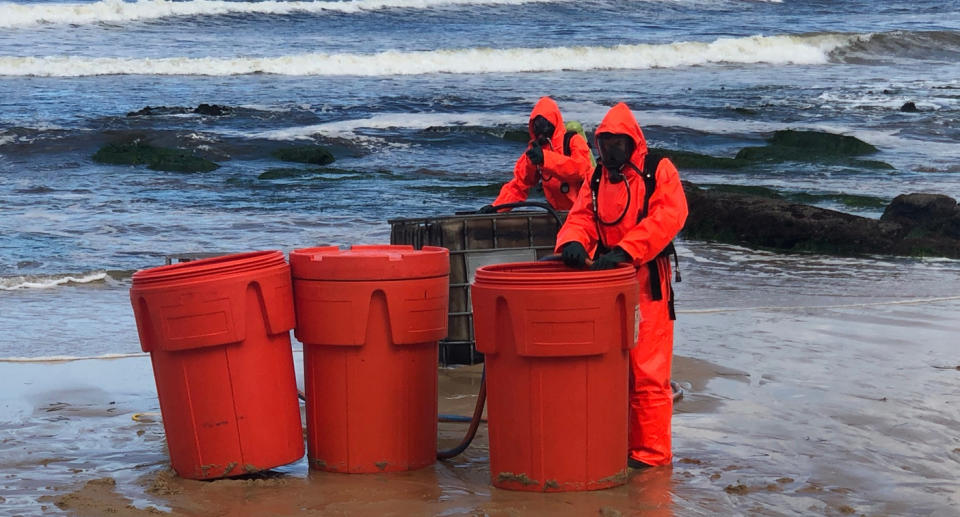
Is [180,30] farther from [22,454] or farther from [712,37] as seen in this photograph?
[22,454]

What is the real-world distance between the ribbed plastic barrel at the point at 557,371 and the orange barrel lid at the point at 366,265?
1.02 ft

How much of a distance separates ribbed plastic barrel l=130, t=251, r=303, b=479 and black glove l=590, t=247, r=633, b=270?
1.20m

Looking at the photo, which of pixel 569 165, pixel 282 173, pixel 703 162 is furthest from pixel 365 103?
pixel 569 165

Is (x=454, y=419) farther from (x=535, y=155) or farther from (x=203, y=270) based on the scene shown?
(x=535, y=155)

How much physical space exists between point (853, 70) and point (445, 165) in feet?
75.0

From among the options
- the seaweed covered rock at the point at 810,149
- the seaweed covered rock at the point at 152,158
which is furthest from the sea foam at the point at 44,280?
the seaweed covered rock at the point at 810,149

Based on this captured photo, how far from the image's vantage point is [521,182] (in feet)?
24.6

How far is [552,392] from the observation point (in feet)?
14.6

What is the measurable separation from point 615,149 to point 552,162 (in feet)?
7.39

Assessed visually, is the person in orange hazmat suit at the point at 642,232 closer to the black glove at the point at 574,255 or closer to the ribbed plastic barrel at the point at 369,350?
the black glove at the point at 574,255

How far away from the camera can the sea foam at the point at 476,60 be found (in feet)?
116

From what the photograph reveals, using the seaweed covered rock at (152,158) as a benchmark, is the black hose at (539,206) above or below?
above

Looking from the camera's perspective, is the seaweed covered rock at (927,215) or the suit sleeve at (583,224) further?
the seaweed covered rock at (927,215)

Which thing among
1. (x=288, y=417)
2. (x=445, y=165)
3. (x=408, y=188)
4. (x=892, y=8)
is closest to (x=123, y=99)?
(x=445, y=165)
